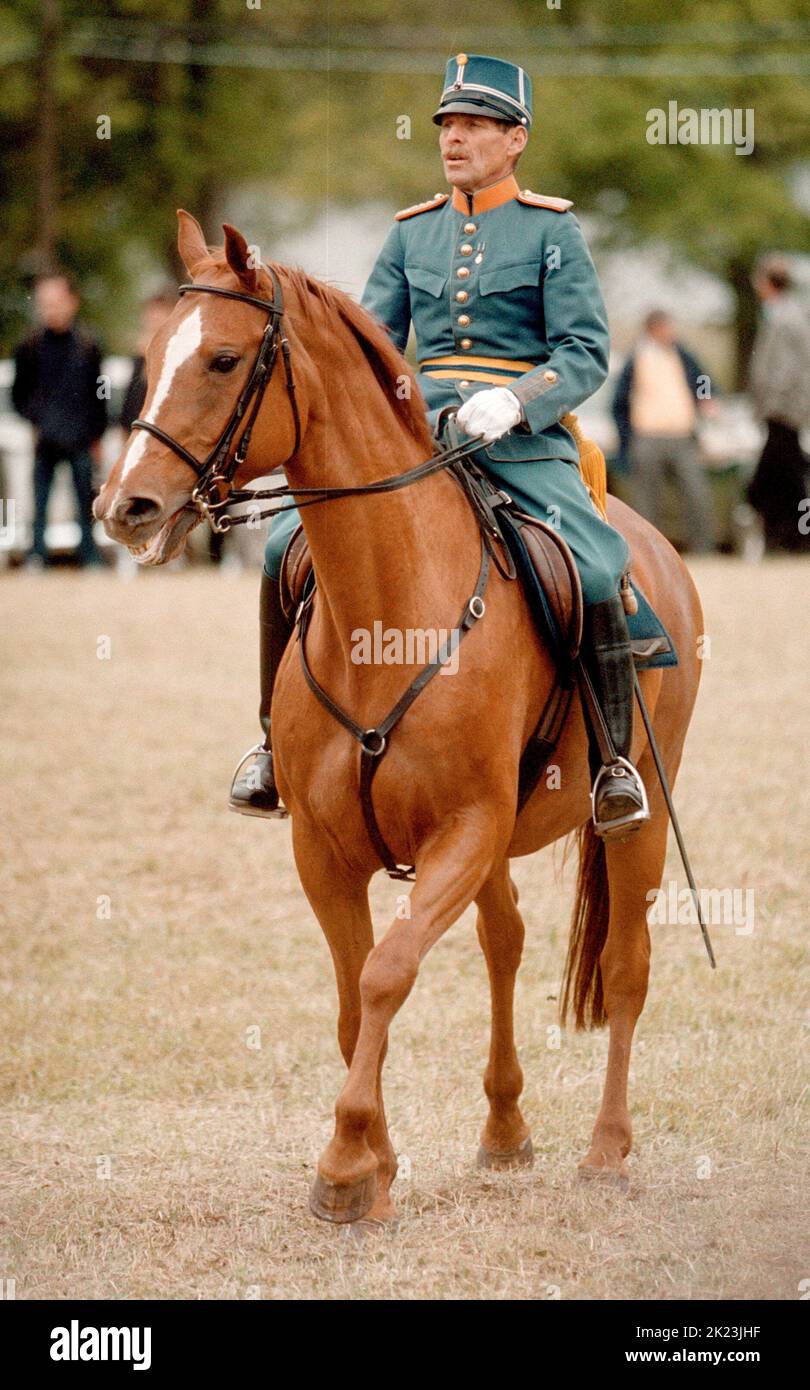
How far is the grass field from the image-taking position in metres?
5.70

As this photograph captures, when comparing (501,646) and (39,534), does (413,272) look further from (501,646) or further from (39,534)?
(39,534)

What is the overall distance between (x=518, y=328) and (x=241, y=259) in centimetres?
128

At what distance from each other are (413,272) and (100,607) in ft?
42.5

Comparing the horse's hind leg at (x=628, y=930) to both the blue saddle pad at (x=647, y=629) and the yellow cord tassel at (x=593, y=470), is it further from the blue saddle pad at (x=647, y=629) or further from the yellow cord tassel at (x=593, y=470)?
the yellow cord tassel at (x=593, y=470)

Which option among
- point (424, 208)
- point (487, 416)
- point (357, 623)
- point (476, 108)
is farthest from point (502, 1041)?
point (476, 108)

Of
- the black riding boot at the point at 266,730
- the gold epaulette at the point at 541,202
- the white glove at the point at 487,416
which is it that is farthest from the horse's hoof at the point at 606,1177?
the gold epaulette at the point at 541,202

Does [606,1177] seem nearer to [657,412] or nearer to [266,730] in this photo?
[266,730]

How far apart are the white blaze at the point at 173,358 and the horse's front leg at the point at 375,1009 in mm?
1380

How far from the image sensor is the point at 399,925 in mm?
5312

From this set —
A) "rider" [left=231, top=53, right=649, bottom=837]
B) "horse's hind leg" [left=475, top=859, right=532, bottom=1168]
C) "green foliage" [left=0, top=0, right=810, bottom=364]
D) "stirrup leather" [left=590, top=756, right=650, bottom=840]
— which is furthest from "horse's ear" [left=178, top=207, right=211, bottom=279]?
"green foliage" [left=0, top=0, right=810, bottom=364]

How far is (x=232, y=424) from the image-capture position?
507cm

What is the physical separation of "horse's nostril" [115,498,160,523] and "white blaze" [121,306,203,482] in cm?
14

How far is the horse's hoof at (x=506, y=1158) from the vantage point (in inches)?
261

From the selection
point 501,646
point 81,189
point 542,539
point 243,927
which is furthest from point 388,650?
point 81,189
